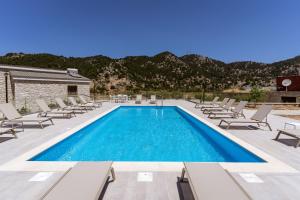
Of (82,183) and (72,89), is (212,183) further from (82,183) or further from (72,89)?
(72,89)

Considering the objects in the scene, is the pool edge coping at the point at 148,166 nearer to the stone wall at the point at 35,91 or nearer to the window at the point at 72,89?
the stone wall at the point at 35,91

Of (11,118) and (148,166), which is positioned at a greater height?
(11,118)

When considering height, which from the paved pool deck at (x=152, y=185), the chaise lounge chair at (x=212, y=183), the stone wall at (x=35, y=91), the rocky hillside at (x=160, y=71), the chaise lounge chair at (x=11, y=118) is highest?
the rocky hillside at (x=160, y=71)

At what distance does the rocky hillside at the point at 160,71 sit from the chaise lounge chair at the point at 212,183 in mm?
37958

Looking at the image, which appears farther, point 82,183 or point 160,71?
point 160,71

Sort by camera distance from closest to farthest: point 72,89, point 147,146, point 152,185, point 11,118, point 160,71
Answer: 1. point 152,185
2. point 147,146
3. point 11,118
4. point 72,89
5. point 160,71

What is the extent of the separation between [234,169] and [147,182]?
1625mm

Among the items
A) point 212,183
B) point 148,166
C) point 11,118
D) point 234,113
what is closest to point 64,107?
point 11,118

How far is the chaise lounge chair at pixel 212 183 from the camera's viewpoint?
2475 mm

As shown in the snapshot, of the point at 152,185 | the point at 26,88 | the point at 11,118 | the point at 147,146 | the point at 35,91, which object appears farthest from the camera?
the point at 35,91

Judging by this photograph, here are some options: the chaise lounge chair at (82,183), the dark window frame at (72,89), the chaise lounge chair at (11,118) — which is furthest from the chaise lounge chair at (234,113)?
the dark window frame at (72,89)

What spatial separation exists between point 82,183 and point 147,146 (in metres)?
4.07

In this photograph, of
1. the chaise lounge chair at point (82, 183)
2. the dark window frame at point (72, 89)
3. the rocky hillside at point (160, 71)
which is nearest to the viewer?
the chaise lounge chair at point (82, 183)

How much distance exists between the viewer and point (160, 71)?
4941 cm
